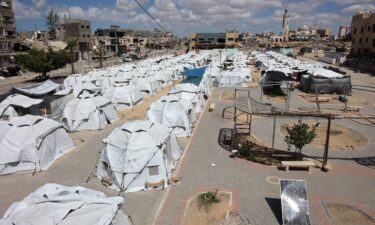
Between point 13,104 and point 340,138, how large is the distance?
21.6 metres

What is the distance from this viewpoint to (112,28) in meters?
107

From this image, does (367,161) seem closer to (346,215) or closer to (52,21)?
(346,215)

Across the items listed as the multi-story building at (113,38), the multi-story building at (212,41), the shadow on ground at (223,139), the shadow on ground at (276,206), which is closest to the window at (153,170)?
the shadow on ground at (276,206)

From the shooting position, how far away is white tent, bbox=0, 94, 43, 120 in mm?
19844

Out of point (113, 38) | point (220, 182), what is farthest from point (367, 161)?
point (113, 38)

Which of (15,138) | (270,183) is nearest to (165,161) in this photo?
(270,183)

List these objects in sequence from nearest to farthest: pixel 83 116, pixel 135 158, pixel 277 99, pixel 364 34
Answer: pixel 135 158
pixel 83 116
pixel 277 99
pixel 364 34

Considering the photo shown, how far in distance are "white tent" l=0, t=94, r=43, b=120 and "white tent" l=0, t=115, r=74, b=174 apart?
4883 mm

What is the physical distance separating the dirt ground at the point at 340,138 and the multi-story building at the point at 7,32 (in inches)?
2065

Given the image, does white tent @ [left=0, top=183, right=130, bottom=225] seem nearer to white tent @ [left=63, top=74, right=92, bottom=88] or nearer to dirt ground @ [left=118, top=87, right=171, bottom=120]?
dirt ground @ [left=118, top=87, right=171, bottom=120]

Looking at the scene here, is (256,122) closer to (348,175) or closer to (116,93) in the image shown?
(348,175)

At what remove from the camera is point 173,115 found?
18.4 m

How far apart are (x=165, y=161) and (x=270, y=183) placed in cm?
461

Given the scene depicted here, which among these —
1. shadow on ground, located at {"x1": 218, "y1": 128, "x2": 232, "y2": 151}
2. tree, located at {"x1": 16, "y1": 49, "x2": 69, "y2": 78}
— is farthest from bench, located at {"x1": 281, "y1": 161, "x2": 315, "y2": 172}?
tree, located at {"x1": 16, "y1": 49, "x2": 69, "y2": 78}
